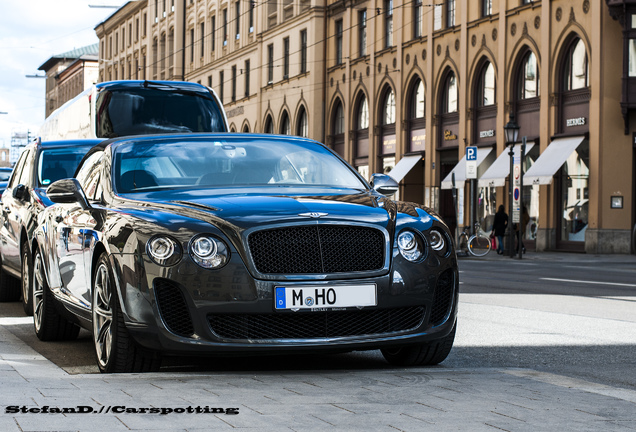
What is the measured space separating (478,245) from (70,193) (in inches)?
941

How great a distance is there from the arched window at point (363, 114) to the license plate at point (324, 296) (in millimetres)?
39671

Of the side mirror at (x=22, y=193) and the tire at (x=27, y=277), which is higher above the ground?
the side mirror at (x=22, y=193)

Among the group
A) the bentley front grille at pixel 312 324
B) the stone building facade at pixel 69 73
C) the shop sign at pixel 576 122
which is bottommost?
the bentley front grille at pixel 312 324

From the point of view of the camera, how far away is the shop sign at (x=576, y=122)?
31.5 metres

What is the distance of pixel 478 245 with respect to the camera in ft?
99.7

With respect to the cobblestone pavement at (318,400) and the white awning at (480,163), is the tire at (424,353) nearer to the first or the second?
the cobblestone pavement at (318,400)

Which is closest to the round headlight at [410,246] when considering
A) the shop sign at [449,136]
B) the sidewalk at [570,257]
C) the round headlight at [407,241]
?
the round headlight at [407,241]

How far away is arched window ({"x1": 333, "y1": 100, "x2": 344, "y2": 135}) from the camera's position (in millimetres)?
48562

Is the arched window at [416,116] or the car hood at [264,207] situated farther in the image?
the arched window at [416,116]

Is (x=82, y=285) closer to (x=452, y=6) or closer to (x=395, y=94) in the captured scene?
(x=452, y=6)

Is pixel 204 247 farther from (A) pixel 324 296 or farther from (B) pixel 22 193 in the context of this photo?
(B) pixel 22 193

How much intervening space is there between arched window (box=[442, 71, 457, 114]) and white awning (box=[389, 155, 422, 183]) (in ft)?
7.77

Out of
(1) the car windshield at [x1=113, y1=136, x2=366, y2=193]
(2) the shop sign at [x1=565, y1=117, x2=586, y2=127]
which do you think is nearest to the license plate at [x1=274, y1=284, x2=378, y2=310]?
(1) the car windshield at [x1=113, y1=136, x2=366, y2=193]

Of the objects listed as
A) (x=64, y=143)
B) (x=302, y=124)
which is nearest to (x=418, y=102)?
(x=302, y=124)
